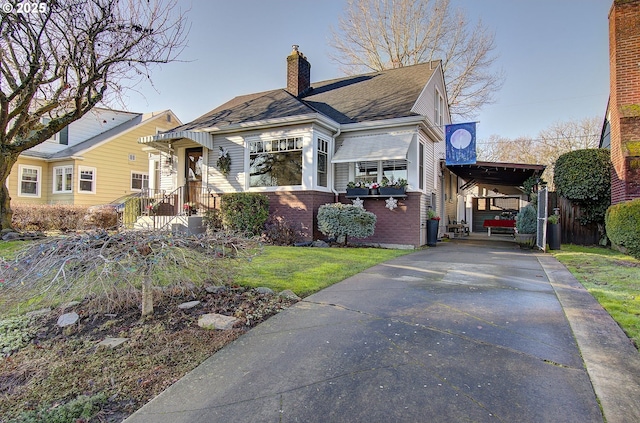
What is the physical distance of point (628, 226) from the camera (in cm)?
749

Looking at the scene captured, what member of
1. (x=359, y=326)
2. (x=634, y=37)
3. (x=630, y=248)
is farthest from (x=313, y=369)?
(x=634, y=37)

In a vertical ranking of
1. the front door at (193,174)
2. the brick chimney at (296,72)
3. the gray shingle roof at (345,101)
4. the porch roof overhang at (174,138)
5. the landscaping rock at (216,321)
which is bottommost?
the landscaping rock at (216,321)

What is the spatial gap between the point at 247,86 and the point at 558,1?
13.6m

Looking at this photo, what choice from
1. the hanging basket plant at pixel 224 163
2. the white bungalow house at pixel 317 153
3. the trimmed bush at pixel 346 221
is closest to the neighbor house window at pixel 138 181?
the white bungalow house at pixel 317 153

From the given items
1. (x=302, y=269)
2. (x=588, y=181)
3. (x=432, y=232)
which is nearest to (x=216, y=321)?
(x=302, y=269)

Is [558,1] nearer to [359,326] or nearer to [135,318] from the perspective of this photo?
[359,326]

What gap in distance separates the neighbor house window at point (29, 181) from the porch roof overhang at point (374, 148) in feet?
56.7

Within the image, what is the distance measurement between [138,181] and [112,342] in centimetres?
2013

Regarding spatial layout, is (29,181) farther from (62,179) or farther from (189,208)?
(189,208)

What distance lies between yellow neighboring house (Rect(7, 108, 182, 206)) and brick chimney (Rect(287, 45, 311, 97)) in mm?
8287

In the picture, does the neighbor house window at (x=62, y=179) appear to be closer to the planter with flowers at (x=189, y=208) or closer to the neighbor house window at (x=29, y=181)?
the neighbor house window at (x=29, y=181)

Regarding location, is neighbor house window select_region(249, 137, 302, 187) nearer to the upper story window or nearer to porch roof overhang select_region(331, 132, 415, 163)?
porch roof overhang select_region(331, 132, 415, 163)

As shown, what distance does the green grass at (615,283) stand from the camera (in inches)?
140

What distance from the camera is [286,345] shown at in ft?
9.75
